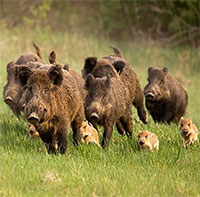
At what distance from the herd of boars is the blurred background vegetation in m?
13.5

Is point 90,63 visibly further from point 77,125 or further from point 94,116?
point 94,116

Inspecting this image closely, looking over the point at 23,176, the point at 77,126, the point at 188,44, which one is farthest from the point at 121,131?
the point at 188,44

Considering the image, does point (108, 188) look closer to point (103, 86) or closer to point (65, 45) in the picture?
point (103, 86)

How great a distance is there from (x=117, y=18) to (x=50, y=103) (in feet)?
73.2

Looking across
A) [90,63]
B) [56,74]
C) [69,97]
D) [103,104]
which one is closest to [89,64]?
A: [90,63]


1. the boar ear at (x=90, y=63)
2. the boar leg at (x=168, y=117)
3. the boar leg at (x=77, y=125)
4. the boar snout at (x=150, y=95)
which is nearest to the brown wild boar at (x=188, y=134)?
the boar leg at (x=77, y=125)

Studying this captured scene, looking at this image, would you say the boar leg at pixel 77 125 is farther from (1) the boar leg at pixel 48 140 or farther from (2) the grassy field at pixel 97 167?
(1) the boar leg at pixel 48 140

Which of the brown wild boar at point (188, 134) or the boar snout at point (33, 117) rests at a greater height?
the boar snout at point (33, 117)

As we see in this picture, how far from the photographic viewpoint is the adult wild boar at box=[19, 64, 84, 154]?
24.1 feet

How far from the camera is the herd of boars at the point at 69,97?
7.53 meters

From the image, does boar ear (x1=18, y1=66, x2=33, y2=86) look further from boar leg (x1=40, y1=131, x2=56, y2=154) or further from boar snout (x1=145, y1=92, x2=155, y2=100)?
boar snout (x1=145, y1=92, x2=155, y2=100)

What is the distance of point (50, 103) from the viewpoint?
298 inches

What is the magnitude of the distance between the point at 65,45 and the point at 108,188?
1573 cm

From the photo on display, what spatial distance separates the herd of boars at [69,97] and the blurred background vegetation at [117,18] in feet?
44.4
